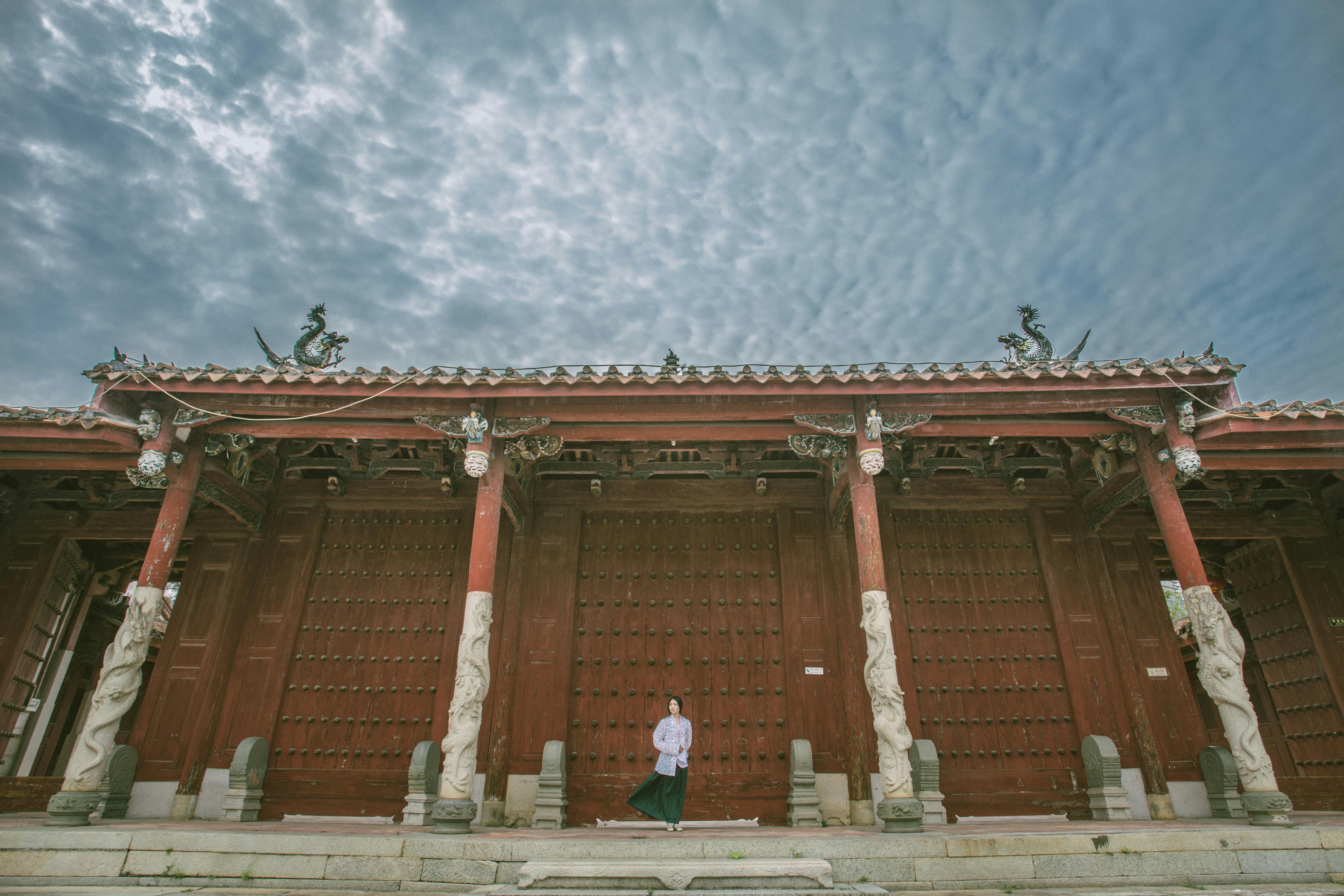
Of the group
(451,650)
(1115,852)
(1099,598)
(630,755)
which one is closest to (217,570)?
(451,650)

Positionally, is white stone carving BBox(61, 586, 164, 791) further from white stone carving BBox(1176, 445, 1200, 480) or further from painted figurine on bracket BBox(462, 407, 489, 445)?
white stone carving BBox(1176, 445, 1200, 480)

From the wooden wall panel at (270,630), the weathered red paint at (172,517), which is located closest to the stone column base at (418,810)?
the wooden wall panel at (270,630)

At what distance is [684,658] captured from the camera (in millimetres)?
8984

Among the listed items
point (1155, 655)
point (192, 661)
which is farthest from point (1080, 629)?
point (192, 661)

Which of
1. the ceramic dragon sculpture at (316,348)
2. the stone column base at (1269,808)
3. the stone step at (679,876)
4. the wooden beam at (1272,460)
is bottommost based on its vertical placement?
the stone step at (679,876)

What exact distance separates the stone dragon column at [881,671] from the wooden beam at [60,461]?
8632 mm

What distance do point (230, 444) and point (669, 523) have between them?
5.74 metres

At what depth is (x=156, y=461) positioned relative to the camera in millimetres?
7566

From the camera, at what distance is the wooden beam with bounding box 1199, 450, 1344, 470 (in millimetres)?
8016

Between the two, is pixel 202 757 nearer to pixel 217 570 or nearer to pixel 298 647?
pixel 298 647

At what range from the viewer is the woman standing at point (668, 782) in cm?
701

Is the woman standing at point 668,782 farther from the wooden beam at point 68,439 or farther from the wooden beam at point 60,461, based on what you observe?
the wooden beam at point 60,461

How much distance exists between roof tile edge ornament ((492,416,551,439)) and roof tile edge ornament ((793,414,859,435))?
2.97 meters

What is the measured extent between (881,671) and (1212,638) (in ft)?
11.5
